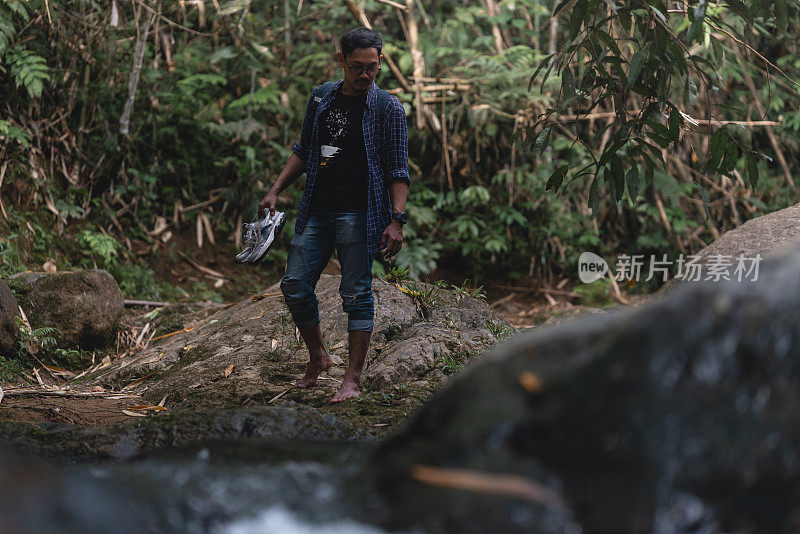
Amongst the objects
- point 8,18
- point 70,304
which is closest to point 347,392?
point 70,304

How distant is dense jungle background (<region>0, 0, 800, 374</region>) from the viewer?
21.2 ft

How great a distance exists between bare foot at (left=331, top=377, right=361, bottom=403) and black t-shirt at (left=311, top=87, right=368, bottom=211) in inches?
32.2

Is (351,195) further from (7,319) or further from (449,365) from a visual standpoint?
(7,319)

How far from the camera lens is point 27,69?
5.94 m

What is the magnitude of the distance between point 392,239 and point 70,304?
107 inches

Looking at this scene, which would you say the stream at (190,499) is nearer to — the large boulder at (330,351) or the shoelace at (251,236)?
the large boulder at (330,351)

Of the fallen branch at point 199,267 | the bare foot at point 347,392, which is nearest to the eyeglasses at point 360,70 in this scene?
the bare foot at point 347,392

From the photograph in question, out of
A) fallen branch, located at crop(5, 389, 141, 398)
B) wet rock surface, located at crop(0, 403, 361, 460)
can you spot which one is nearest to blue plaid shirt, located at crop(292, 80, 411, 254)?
wet rock surface, located at crop(0, 403, 361, 460)

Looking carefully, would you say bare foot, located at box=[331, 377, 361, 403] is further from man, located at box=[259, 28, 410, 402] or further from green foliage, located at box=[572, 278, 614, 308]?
green foliage, located at box=[572, 278, 614, 308]

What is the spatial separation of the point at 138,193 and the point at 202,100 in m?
1.30

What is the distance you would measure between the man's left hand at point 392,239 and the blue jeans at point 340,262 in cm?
15

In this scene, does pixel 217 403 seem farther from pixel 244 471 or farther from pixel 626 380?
pixel 626 380

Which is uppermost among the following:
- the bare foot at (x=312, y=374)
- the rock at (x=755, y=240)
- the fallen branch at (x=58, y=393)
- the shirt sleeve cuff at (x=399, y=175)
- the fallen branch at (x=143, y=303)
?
the shirt sleeve cuff at (x=399, y=175)

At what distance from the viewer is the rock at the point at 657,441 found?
1190mm
